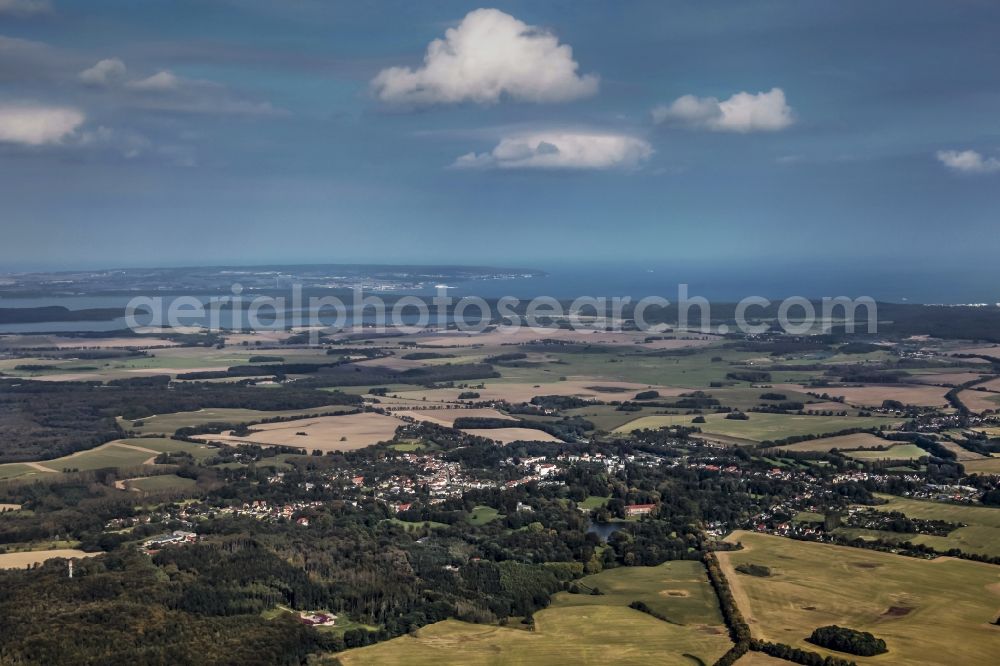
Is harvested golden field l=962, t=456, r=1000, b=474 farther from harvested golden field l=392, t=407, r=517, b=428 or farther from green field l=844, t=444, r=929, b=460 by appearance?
harvested golden field l=392, t=407, r=517, b=428

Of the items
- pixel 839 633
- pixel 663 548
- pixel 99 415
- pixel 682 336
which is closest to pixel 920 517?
pixel 663 548

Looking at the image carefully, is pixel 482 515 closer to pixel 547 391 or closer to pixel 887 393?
pixel 547 391

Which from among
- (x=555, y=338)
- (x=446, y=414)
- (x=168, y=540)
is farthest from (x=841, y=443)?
(x=555, y=338)

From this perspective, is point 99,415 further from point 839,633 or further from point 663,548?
point 839,633

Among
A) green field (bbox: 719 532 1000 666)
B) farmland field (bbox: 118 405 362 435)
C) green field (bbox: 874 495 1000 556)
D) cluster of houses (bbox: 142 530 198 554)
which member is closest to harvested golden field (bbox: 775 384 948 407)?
green field (bbox: 874 495 1000 556)

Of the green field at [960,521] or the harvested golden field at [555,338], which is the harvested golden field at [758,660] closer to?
the green field at [960,521]

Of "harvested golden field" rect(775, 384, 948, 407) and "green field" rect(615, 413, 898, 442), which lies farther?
"harvested golden field" rect(775, 384, 948, 407)

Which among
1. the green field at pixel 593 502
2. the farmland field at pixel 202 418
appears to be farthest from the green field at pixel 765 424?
the farmland field at pixel 202 418
